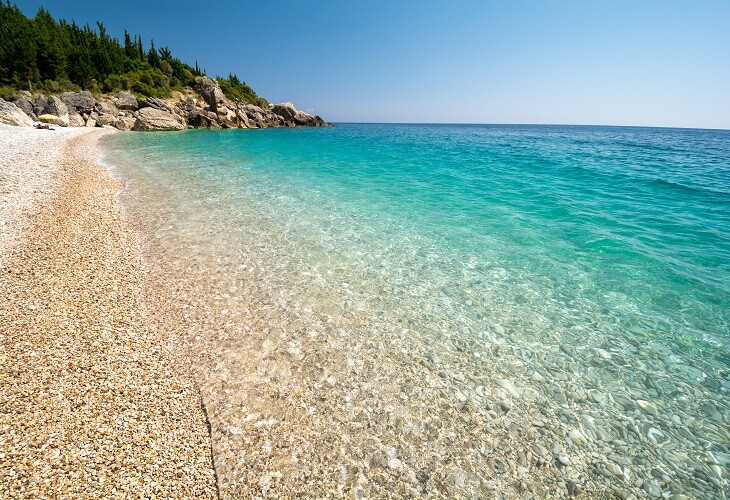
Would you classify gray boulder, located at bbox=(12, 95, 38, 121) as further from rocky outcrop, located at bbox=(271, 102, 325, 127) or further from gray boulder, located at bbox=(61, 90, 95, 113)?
rocky outcrop, located at bbox=(271, 102, 325, 127)

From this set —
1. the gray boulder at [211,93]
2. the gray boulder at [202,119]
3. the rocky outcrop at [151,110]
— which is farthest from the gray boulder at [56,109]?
the gray boulder at [211,93]

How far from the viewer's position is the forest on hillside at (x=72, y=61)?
58.0m

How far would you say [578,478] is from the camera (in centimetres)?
361

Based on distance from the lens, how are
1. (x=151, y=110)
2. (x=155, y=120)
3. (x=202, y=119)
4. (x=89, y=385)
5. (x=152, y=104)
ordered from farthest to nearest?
(x=202, y=119)
(x=152, y=104)
(x=151, y=110)
(x=155, y=120)
(x=89, y=385)

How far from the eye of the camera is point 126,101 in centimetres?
6184

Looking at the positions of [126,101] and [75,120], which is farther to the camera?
[126,101]

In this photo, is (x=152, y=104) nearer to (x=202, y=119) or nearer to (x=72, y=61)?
(x=202, y=119)

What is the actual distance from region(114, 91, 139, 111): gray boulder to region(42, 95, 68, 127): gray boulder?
12.0m

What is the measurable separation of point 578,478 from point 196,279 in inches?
307

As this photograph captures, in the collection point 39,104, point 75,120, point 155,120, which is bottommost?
point 75,120

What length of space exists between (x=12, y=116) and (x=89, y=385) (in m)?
59.8

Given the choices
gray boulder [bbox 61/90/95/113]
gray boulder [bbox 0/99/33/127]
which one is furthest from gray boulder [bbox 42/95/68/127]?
gray boulder [bbox 0/99/33/127]

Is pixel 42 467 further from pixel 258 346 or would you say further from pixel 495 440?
pixel 495 440

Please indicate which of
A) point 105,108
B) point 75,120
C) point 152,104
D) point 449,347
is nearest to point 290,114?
point 152,104
